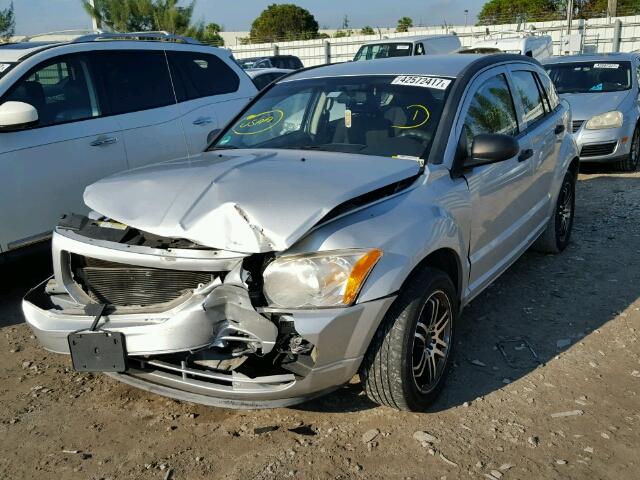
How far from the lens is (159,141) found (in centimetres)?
561

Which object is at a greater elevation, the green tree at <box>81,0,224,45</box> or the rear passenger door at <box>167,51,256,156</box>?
the green tree at <box>81,0,224,45</box>

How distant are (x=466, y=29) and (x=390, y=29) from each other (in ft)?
42.3

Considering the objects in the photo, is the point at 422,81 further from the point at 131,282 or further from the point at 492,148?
the point at 131,282

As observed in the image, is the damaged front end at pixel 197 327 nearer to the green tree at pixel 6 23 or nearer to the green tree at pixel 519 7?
the green tree at pixel 6 23

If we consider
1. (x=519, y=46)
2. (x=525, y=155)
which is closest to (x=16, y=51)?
Answer: (x=525, y=155)

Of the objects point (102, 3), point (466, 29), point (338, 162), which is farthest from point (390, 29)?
point (338, 162)

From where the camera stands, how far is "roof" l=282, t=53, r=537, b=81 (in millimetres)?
4031

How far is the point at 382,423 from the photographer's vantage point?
315 cm

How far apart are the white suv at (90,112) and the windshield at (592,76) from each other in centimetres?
591

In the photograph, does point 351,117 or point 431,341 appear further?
point 351,117

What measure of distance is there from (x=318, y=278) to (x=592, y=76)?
8.81m

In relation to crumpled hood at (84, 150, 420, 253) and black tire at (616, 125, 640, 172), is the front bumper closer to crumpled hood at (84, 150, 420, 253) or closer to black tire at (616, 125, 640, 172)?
black tire at (616, 125, 640, 172)

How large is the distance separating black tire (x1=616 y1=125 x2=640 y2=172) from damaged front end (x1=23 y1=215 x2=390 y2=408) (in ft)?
25.6

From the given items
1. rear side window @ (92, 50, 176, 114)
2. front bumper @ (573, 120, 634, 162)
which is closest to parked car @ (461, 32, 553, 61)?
front bumper @ (573, 120, 634, 162)
